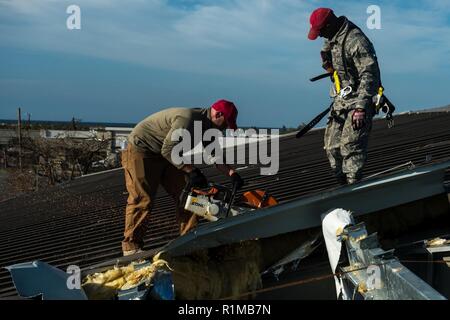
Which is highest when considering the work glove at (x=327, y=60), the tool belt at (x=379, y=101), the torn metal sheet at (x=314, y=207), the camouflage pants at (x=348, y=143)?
the work glove at (x=327, y=60)

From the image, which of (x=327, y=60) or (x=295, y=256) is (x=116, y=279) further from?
(x=327, y=60)

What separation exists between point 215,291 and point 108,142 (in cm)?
3515

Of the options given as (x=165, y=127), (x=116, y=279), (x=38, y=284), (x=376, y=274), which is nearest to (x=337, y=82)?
(x=165, y=127)

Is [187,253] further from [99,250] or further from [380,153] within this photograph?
[380,153]

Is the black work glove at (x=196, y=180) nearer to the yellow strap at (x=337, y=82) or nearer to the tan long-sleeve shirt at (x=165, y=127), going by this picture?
the tan long-sleeve shirt at (x=165, y=127)

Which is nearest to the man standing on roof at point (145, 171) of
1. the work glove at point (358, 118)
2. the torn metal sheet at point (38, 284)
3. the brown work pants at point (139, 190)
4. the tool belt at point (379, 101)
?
the brown work pants at point (139, 190)

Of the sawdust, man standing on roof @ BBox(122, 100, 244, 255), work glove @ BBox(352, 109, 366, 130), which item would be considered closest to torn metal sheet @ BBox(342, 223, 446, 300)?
the sawdust

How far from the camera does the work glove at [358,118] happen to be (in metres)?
4.56

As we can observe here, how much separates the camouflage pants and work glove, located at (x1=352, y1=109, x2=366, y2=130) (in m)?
0.10

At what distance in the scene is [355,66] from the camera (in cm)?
481

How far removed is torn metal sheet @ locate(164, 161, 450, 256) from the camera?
3.70 meters

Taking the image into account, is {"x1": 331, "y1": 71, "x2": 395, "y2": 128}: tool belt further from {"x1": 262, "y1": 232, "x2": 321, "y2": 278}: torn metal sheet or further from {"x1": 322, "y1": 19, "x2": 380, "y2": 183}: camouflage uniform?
{"x1": 262, "y1": 232, "x2": 321, "y2": 278}: torn metal sheet

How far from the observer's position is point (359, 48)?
4.66 metres

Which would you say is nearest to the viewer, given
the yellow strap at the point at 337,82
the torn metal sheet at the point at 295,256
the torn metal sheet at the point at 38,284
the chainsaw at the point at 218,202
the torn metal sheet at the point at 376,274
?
the torn metal sheet at the point at 376,274
